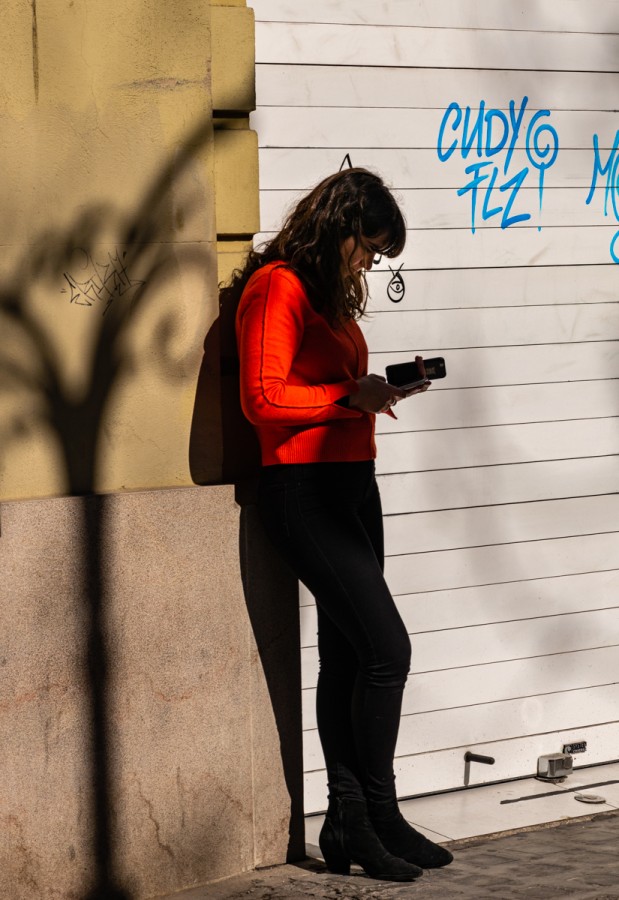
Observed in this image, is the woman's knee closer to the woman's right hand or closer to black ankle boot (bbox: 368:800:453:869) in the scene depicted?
black ankle boot (bbox: 368:800:453:869)

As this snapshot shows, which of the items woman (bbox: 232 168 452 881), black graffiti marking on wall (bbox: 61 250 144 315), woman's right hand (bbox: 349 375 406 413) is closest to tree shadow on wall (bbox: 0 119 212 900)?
black graffiti marking on wall (bbox: 61 250 144 315)

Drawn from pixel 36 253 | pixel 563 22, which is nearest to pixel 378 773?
pixel 36 253

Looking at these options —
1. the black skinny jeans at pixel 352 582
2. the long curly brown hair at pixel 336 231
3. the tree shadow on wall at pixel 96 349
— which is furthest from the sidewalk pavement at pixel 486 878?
the long curly brown hair at pixel 336 231

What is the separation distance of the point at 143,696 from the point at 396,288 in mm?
1764

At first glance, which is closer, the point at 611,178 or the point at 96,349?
the point at 96,349

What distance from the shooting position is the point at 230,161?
13.7 feet

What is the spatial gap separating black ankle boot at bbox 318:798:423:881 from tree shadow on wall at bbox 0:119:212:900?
2.19 ft

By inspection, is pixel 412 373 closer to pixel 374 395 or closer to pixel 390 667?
pixel 374 395

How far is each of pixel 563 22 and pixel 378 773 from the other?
2.91 metres

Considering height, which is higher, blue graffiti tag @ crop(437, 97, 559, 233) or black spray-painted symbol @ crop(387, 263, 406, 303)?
blue graffiti tag @ crop(437, 97, 559, 233)

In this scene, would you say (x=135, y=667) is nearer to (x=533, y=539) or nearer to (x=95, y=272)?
(x=95, y=272)

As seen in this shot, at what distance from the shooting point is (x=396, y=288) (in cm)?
483

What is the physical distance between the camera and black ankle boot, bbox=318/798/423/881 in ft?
13.1

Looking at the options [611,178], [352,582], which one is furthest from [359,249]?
[611,178]
